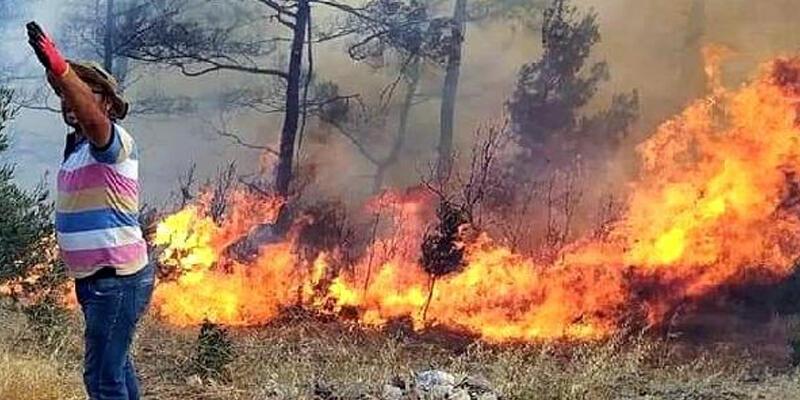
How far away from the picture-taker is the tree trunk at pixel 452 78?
44.3ft

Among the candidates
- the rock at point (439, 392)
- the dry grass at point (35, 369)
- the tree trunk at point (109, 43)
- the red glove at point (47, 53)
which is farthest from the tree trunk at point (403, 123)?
the red glove at point (47, 53)

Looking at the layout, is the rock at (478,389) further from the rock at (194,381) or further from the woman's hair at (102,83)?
the woman's hair at (102,83)

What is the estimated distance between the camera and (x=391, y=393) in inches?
256

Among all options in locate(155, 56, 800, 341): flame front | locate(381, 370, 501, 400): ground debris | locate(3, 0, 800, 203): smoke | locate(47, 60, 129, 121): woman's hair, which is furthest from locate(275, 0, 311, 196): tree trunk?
locate(47, 60, 129, 121): woman's hair

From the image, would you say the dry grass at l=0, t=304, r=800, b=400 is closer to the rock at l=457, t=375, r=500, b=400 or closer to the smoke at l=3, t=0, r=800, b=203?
the rock at l=457, t=375, r=500, b=400

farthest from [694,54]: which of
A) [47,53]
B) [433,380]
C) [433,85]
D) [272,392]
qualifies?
[47,53]

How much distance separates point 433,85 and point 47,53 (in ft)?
33.2

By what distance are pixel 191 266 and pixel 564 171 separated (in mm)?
5013

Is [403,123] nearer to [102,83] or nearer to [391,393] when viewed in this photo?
[391,393]

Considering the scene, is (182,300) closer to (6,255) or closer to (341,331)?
(341,331)

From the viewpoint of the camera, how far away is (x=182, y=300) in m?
12.2

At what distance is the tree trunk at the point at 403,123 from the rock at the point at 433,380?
7031mm

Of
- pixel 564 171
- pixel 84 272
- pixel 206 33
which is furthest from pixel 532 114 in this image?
pixel 84 272

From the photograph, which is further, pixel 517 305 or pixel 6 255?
pixel 517 305
